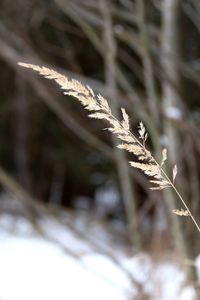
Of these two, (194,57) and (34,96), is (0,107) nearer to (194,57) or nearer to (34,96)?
(34,96)

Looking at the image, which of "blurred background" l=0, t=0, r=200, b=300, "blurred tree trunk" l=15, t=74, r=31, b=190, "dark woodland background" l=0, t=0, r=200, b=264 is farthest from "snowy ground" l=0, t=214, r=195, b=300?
"blurred tree trunk" l=15, t=74, r=31, b=190

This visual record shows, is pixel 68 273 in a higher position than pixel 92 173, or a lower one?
lower

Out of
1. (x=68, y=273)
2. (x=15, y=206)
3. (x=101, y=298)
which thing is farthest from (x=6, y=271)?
(x=15, y=206)

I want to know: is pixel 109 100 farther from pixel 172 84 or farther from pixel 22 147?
pixel 22 147

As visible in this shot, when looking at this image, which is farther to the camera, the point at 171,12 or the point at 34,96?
the point at 34,96

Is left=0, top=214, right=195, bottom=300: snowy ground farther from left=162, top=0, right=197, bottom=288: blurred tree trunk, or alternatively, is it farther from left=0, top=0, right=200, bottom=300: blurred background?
left=162, top=0, right=197, bottom=288: blurred tree trunk

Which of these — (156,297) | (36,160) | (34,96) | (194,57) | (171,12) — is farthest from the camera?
(36,160)
